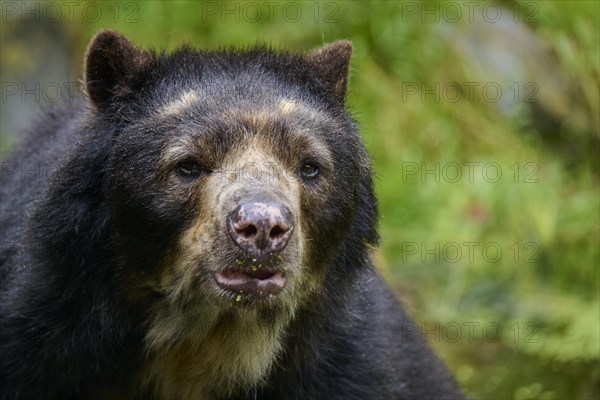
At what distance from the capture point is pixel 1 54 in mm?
13898

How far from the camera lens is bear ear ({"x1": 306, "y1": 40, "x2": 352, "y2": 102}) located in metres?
6.89

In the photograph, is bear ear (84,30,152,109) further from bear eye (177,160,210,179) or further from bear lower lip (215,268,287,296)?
bear lower lip (215,268,287,296)

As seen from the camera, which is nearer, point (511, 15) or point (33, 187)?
point (33, 187)

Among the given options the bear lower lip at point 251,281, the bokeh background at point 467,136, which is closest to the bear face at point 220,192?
the bear lower lip at point 251,281

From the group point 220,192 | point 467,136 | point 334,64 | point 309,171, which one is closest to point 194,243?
point 220,192

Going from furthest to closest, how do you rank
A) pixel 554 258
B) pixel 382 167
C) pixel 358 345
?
1. pixel 382 167
2. pixel 554 258
3. pixel 358 345

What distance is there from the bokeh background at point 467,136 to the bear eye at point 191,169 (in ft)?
15.9

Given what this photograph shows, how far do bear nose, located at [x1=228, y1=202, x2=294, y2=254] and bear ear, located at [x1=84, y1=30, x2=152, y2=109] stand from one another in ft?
4.15

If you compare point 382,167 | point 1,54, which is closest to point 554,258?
point 382,167

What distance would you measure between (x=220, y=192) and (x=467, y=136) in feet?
23.7

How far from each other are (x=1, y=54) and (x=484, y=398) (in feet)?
23.5

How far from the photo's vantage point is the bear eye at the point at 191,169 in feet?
19.9

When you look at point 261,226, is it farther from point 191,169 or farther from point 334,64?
point 334,64

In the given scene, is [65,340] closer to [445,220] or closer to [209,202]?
[209,202]
